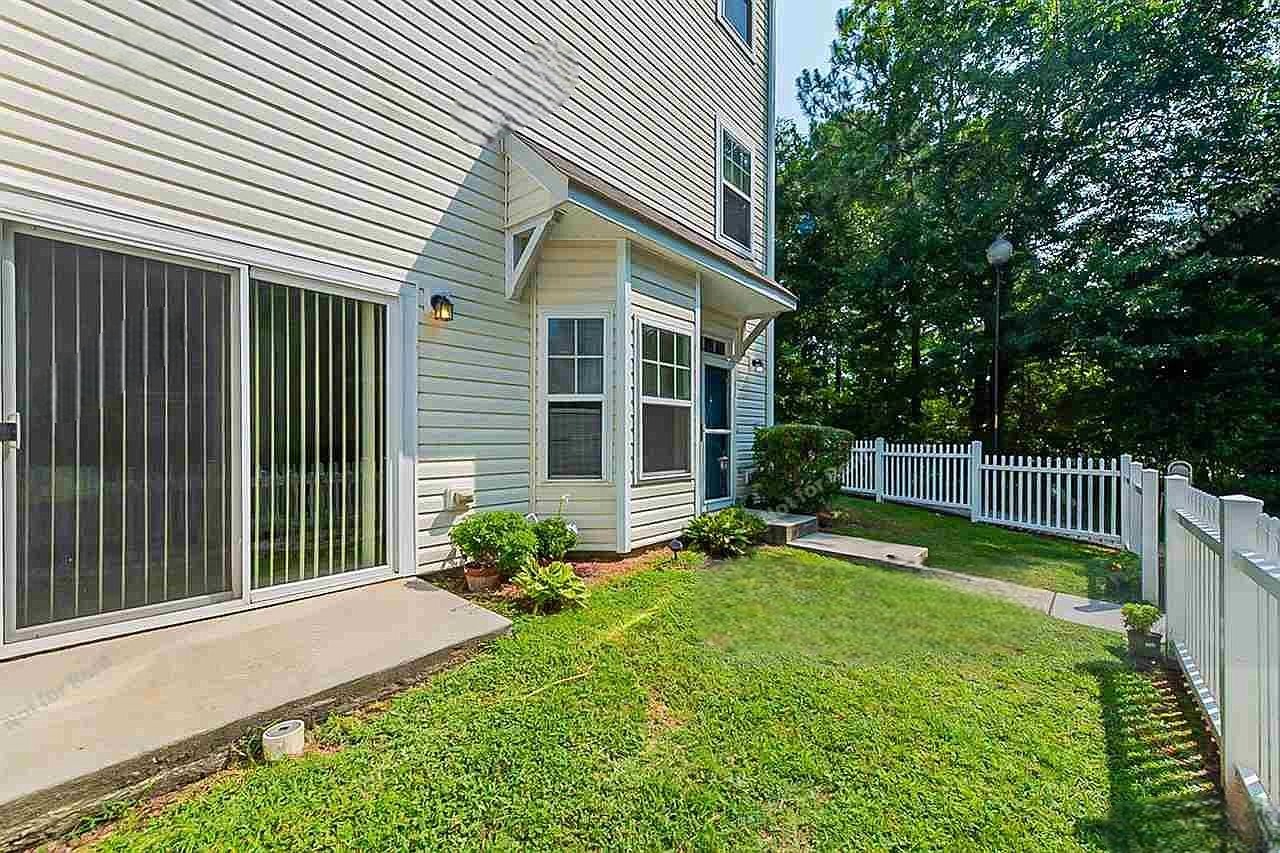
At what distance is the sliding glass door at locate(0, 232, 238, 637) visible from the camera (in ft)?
9.66

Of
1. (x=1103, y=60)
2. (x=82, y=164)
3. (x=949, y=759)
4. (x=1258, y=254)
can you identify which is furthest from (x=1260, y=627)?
(x=1103, y=60)

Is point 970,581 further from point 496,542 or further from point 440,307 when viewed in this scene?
point 440,307

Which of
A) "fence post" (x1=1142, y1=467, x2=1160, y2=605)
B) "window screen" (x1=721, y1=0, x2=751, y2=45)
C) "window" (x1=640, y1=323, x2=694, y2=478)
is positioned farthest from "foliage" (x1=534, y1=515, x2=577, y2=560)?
"window screen" (x1=721, y1=0, x2=751, y2=45)

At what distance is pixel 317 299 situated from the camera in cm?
411

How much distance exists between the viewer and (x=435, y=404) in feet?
15.6

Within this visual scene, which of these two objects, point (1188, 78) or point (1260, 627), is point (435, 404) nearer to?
point (1260, 627)

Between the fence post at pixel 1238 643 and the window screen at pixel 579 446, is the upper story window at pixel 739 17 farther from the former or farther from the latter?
the fence post at pixel 1238 643

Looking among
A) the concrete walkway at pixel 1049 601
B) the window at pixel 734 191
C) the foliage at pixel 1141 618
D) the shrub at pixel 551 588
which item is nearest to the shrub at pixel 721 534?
the concrete walkway at pixel 1049 601

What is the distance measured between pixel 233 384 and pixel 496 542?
2058mm

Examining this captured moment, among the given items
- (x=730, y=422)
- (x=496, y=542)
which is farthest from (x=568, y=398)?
(x=730, y=422)

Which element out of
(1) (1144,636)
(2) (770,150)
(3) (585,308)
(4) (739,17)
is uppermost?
(4) (739,17)

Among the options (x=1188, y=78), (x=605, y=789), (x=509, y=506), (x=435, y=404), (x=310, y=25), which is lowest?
(x=605, y=789)

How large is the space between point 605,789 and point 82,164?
13.7ft

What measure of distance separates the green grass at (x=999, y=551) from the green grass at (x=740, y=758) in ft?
6.27
